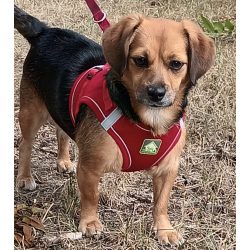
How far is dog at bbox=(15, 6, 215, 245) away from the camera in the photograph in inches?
121

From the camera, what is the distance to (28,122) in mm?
4043

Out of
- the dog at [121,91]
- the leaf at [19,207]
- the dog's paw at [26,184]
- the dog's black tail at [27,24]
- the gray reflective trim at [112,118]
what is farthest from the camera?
the dog's paw at [26,184]

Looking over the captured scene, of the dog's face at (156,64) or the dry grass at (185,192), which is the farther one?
the dry grass at (185,192)

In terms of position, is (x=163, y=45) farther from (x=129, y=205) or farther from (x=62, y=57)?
(x=129, y=205)

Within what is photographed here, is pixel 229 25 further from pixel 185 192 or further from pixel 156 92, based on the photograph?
pixel 156 92

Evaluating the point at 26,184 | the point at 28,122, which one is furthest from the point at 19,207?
the point at 28,122

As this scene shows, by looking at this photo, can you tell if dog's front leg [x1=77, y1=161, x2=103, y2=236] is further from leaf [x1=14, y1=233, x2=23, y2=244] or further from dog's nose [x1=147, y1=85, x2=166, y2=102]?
dog's nose [x1=147, y1=85, x2=166, y2=102]

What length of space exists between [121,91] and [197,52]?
0.47 metres

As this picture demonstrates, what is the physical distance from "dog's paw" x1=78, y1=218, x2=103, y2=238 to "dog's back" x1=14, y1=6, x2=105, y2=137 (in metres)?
0.57

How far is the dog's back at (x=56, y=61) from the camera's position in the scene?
3.74 meters

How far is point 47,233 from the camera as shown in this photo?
3.59 meters

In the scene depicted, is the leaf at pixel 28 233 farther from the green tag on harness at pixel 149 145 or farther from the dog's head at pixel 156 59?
the dog's head at pixel 156 59

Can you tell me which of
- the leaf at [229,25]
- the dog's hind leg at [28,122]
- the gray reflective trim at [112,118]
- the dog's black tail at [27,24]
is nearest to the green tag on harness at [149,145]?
the gray reflective trim at [112,118]

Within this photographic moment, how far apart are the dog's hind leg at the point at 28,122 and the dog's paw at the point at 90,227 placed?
0.66 m
